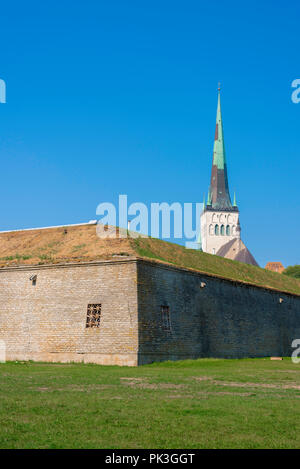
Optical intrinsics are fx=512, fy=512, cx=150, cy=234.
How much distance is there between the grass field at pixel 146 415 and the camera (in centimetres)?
732

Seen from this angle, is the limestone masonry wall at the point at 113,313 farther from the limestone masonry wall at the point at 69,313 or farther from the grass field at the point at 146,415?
the grass field at the point at 146,415

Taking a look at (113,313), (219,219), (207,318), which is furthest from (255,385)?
(219,219)

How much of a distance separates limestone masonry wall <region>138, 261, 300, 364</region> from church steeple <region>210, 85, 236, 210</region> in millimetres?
88883

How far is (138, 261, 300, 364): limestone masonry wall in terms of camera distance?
25875 mm

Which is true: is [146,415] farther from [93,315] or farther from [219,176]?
[219,176]

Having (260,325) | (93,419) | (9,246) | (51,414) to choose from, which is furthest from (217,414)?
(260,325)

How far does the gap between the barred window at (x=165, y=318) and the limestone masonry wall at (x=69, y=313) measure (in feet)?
7.63

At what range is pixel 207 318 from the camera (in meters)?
30.6

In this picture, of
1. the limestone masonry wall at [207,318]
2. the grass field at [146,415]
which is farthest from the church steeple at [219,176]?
the grass field at [146,415]

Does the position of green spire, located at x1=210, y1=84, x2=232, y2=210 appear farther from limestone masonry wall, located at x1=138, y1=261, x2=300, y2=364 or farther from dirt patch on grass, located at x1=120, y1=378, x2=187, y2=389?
dirt patch on grass, located at x1=120, y1=378, x2=187, y2=389

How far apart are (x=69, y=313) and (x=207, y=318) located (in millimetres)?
8642

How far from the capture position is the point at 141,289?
25.6 metres
